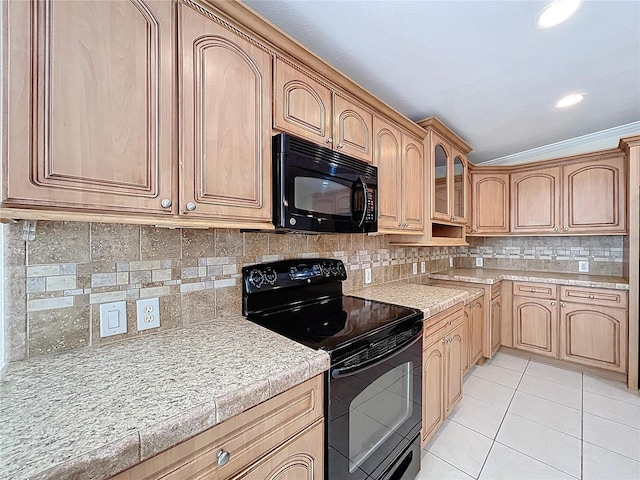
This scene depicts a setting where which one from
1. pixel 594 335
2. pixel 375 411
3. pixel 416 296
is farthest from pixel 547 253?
pixel 375 411

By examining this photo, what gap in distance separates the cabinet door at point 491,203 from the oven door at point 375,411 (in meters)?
2.37

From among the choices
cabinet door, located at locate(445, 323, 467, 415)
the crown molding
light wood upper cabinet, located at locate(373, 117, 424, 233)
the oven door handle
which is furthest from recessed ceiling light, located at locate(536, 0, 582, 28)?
the crown molding

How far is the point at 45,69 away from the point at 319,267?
138 cm

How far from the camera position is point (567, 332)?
262cm

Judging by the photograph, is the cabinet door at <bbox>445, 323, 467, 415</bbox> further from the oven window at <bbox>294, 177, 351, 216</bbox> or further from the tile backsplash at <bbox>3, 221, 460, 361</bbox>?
the tile backsplash at <bbox>3, 221, 460, 361</bbox>

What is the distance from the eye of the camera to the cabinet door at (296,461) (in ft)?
2.56

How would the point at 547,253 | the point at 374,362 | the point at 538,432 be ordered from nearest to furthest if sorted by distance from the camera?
the point at 374,362
the point at 538,432
the point at 547,253

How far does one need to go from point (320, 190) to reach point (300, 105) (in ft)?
1.36

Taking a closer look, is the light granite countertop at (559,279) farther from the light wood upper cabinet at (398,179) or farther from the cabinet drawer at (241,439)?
the cabinet drawer at (241,439)

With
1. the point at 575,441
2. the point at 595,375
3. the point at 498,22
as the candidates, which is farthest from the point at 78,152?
the point at 595,375

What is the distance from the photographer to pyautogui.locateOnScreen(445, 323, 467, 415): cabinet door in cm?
179

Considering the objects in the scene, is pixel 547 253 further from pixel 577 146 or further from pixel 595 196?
pixel 577 146

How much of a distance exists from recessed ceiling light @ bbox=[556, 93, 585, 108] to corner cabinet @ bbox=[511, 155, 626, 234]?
98cm

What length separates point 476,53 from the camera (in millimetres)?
1510
